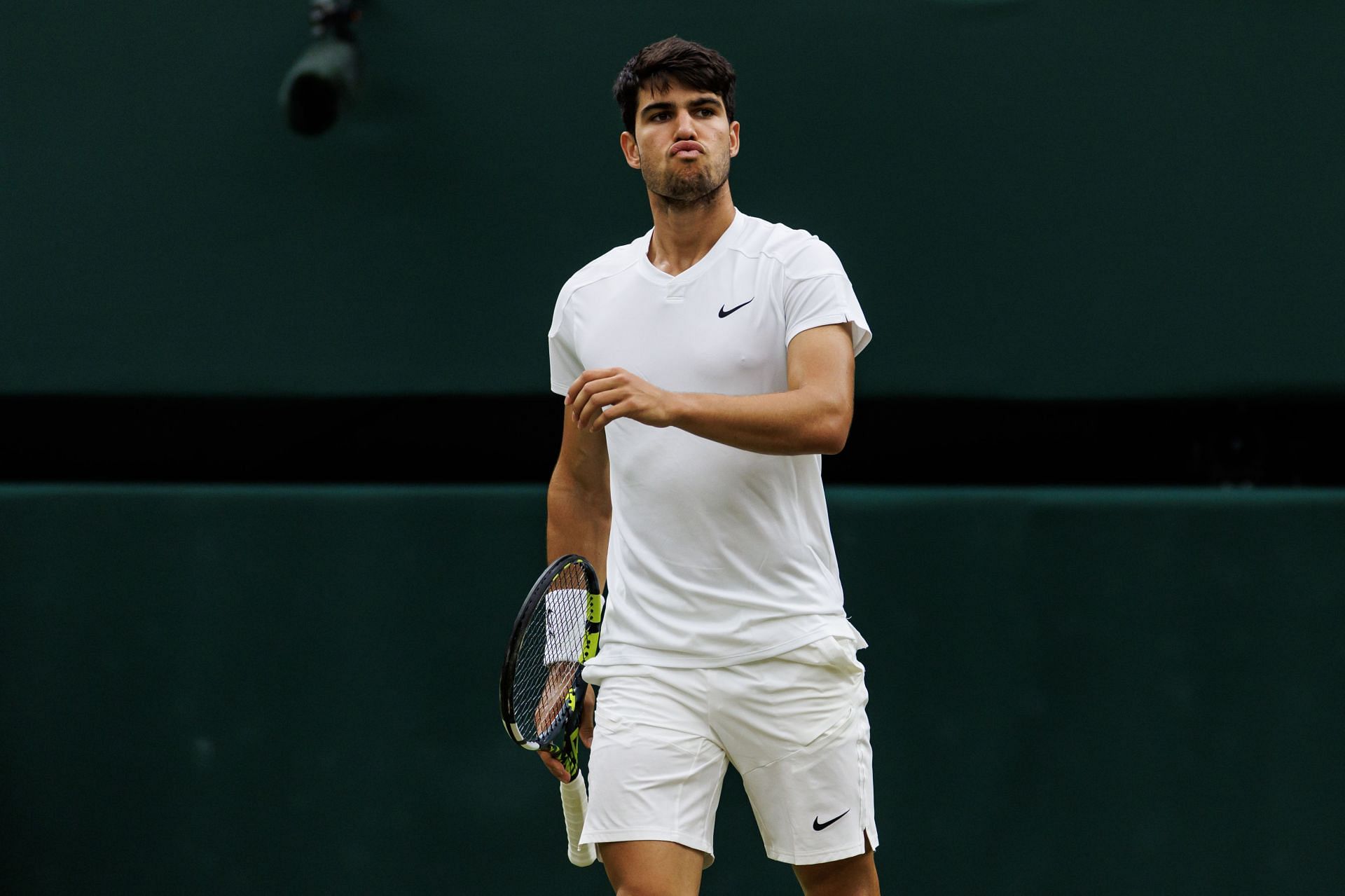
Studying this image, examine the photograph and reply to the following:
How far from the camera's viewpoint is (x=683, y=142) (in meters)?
2.82

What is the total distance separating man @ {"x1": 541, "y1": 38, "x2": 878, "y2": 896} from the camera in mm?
2752

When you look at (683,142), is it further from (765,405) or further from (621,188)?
(621,188)

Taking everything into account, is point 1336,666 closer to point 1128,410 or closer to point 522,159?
point 1128,410

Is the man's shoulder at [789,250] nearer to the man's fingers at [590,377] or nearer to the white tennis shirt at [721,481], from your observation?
the white tennis shirt at [721,481]

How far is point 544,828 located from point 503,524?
0.90m

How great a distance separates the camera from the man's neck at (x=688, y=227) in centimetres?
288

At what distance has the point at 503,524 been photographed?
4.27 m

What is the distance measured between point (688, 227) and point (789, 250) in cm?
21

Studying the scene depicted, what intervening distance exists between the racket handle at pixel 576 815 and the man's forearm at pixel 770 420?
888mm

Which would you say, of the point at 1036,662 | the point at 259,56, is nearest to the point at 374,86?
the point at 259,56

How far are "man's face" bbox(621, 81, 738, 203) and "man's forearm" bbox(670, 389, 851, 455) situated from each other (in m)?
0.48

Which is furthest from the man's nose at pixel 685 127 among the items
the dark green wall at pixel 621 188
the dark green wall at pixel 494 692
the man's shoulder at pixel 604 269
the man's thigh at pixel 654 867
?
the dark green wall at pixel 494 692

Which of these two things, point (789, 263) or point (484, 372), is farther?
point (484, 372)

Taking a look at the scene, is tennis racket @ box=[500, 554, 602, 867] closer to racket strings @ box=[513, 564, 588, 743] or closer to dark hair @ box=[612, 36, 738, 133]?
racket strings @ box=[513, 564, 588, 743]
